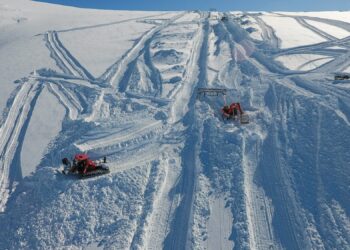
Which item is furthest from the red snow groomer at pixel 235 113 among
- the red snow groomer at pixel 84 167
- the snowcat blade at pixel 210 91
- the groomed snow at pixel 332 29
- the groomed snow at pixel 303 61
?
the groomed snow at pixel 332 29

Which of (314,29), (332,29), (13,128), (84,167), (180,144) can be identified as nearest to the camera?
(84,167)

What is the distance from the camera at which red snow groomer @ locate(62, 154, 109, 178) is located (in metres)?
13.4

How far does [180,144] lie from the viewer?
49.6 ft

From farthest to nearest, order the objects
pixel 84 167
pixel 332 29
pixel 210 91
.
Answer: pixel 332 29
pixel 210 91
pixel 84 167

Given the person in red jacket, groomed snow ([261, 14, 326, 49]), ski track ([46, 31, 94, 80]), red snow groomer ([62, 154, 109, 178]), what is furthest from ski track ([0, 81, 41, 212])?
groomed snow ([261, 14, 326, 49])

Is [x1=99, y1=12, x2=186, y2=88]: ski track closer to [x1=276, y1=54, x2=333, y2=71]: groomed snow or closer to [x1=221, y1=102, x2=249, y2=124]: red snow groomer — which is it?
[x1=221, y1=102, x2=249, y2=124]: red snow groomer

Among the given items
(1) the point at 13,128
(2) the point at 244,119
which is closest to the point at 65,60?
(1) the point at 13,128

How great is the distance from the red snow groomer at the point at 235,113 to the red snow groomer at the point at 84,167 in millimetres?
5655

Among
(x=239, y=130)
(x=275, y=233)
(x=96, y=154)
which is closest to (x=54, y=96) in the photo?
(x=96, y=154)

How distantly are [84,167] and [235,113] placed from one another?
6706mm

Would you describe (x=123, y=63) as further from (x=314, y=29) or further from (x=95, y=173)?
(x=314, y=29)

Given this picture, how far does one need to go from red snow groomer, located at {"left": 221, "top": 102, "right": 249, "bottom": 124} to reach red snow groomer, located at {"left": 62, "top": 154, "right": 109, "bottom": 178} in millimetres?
5655

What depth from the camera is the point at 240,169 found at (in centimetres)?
1318

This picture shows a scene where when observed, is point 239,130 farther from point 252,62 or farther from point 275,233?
point 252,62
